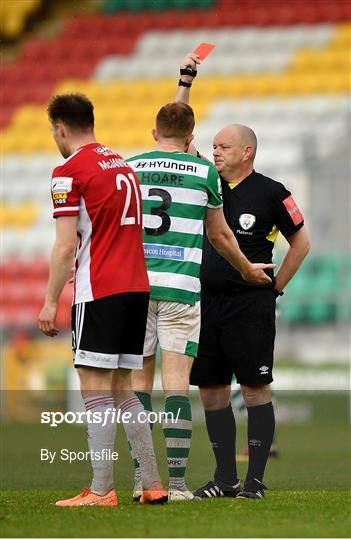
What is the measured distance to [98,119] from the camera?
24000 mm

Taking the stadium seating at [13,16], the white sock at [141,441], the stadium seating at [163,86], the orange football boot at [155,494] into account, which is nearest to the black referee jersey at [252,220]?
the white sock at [141,441]

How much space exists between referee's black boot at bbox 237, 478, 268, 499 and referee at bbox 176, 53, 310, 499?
0.37 feet

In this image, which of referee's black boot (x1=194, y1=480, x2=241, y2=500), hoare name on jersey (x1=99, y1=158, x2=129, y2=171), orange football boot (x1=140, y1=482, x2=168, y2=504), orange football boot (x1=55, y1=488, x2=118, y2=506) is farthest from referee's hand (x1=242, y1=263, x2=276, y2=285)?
orange football boot (x1=55, y1=488, x2=118, y2=506)

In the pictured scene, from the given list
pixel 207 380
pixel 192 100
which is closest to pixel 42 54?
pixel 192 100

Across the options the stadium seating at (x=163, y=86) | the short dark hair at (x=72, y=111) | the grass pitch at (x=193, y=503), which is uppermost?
the stadium seating at (x=163, y=86)

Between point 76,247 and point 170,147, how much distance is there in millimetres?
815

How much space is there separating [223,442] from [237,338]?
560mm

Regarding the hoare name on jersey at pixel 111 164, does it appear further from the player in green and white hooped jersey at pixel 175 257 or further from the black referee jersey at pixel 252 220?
the black referee jersey at pixel 252 220

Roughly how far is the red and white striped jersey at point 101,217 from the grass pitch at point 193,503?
1.00m

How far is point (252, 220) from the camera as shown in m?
6.86

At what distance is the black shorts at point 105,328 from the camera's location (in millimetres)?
5742

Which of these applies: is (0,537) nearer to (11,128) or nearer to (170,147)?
(170,147)

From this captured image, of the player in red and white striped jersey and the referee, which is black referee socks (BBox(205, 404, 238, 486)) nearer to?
the referee

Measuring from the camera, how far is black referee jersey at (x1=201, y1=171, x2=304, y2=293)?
6867mm
